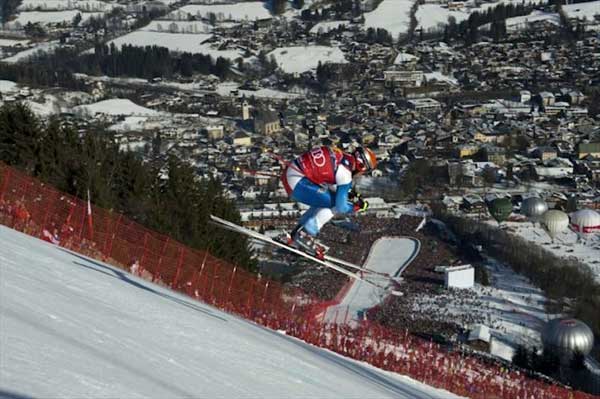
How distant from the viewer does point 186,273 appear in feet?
22.2

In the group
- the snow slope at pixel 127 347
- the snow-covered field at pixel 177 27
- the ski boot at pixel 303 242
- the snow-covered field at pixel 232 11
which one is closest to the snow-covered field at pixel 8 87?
the snow-covered field at pixel 177 27

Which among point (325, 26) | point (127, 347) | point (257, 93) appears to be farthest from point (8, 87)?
point (127, 347)

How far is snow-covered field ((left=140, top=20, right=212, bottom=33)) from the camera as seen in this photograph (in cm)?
5338

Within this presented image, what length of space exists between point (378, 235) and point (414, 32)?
35.2m

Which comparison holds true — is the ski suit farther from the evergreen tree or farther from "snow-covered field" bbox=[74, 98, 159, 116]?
"snow-covered field" bbox=[74, 98, 159, 116]

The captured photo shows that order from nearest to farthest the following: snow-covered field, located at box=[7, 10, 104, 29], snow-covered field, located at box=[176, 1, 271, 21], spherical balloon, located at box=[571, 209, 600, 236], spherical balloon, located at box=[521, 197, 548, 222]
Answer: spherical balloon, located at box=[571, 209, 600, 236] → spherical balloon, located at box=[521, 197, 548, 222] → snow-covered field, located at box=[7, 10, 104, 29] → snow-covered field, located at box=[176, 1, 271, 21]

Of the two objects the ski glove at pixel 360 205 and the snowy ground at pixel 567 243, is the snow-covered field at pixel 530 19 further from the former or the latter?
the ski glove at pixel 360 205

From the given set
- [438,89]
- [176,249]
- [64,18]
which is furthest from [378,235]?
[64,18]

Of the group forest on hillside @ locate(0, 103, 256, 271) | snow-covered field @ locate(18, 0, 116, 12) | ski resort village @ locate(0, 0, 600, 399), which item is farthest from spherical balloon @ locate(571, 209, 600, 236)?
snow-covered field @ locate(18, 0, 116, 12)

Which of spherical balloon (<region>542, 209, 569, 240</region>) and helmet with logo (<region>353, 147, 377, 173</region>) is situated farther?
spherical balloon (<region>542, 209, 569, 240</region>)

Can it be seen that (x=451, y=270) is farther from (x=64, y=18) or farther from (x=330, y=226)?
(x=64, y=18)

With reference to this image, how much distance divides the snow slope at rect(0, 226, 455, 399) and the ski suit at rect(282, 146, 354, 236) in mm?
765

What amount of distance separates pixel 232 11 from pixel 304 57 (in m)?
13.7

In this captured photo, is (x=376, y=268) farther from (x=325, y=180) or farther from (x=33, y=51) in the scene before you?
(x=33, y=51)
